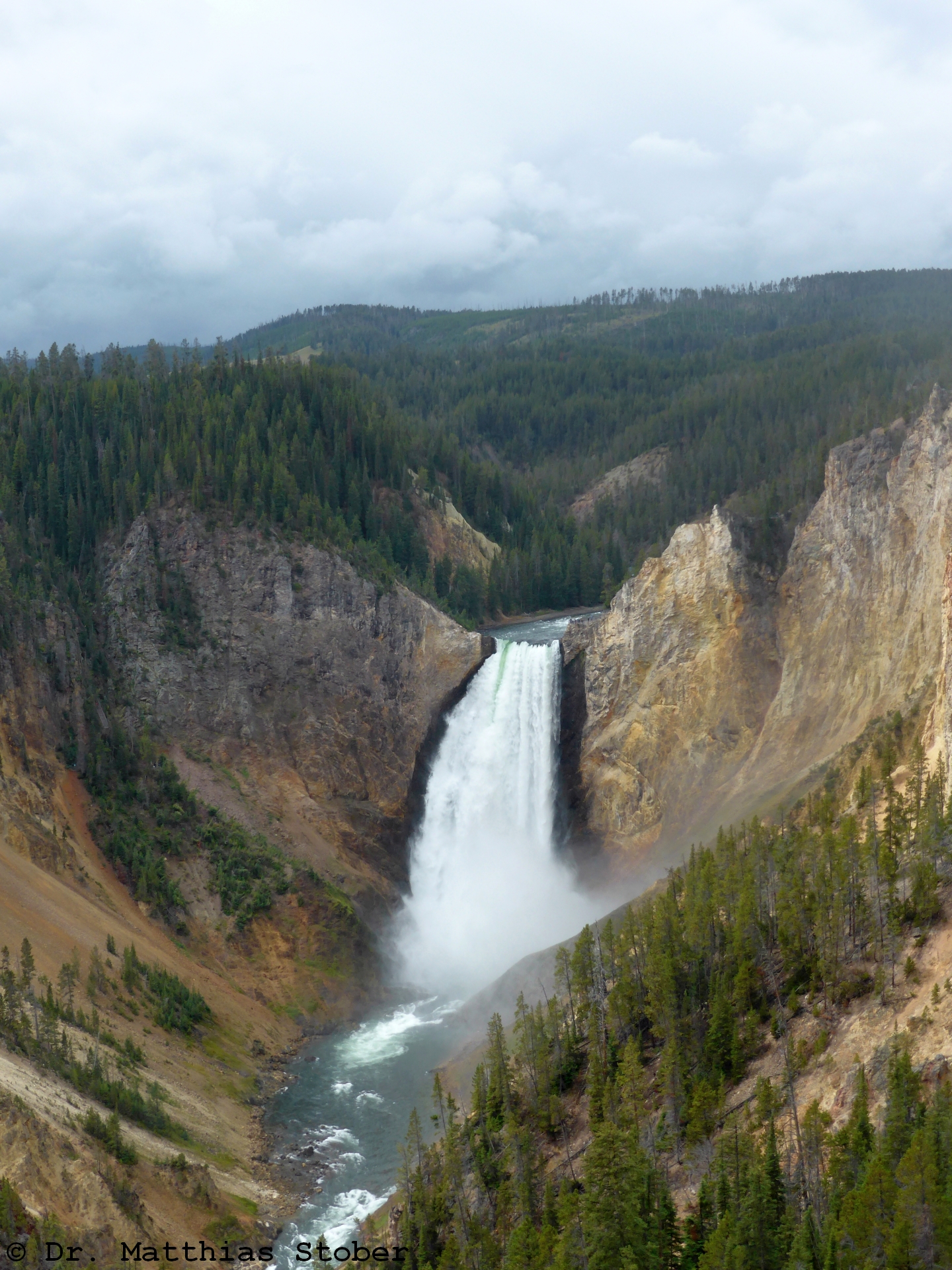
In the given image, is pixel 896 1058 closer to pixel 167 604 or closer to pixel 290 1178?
pixel 290 1178

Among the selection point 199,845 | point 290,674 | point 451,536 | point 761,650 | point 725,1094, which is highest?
point 451,536

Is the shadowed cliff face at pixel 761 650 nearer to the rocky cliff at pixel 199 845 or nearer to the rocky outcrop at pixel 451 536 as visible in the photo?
the rocky cliff at pixel 199 845

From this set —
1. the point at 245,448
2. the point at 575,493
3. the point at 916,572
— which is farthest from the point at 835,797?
the point at 575,493

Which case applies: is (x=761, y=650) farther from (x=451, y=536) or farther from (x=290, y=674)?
(x=451, y=536)

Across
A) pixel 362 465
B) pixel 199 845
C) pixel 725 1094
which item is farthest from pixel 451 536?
pixel 725 1094

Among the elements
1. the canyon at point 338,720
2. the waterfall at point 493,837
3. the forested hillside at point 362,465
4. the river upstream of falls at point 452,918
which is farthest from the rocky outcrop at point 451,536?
the waterfall at point 493,837

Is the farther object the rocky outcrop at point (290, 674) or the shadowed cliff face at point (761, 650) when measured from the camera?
the rocky outcrop at point (290, 674)
